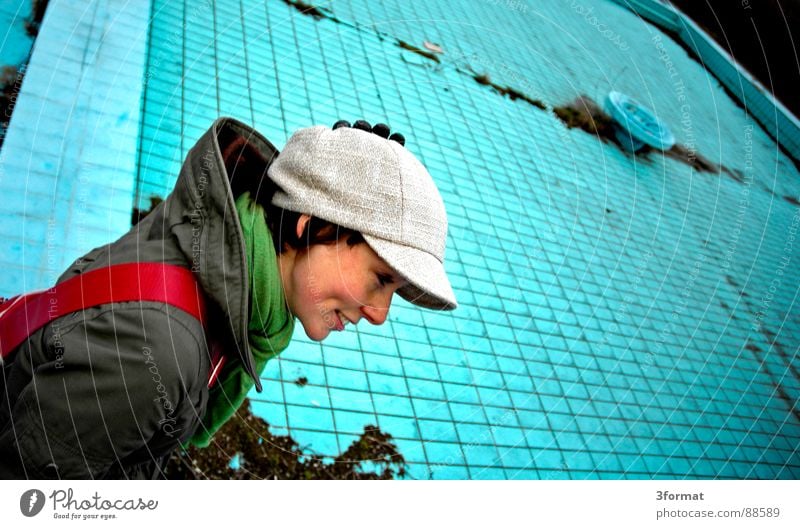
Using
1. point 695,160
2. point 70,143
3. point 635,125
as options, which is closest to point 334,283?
point 70,143

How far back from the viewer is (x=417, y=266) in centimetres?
64

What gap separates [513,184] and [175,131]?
828 mm

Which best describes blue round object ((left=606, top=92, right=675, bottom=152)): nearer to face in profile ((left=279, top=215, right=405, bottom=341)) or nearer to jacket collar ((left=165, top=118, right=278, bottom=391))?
face in profile ((left=279, top=215, right=405, bottom=341))

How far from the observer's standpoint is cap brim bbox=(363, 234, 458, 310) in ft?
2.05

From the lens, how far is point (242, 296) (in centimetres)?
57

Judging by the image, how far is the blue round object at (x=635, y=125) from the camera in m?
1.94

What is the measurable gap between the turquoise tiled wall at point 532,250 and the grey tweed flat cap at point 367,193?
60cm

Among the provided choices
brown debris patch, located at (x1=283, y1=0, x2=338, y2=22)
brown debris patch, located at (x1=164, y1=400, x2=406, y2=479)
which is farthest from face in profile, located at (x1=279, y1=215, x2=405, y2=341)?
brown debris patch, located at (x1=283, y1=0, x2=338, y2=22)

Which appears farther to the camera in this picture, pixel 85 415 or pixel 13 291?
→ pixel 13 291

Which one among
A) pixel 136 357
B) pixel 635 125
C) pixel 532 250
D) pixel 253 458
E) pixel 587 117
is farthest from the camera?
pixel 587 117

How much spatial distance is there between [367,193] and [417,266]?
82mm

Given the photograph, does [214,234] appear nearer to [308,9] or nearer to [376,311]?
[376,311]
